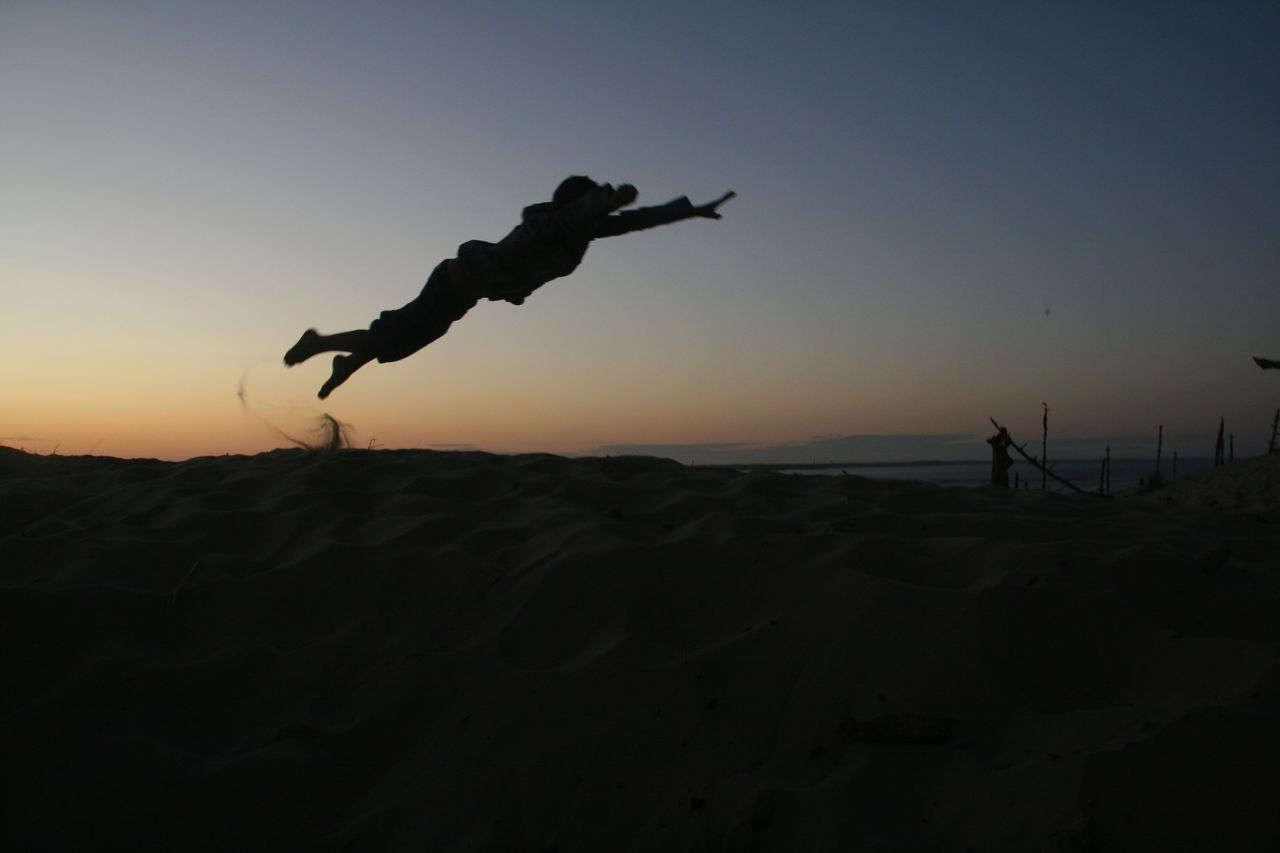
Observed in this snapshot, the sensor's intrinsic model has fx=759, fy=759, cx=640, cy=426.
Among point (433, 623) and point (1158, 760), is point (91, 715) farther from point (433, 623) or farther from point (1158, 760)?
point (1158, 760)

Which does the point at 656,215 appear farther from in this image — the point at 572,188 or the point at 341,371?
the point at 341,371

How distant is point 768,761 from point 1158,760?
0.80 m

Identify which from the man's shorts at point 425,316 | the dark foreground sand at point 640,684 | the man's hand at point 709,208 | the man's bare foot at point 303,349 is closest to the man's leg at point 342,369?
the man's bare foot at point 303,349

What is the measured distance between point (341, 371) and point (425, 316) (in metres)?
0.81

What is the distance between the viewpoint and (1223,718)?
165 centimetres

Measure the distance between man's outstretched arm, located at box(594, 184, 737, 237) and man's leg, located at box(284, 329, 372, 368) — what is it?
5.25ft

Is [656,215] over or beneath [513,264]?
over

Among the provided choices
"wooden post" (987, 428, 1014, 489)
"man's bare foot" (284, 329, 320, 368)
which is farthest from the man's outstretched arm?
"wooden post" (987, 428, 1014, 489)

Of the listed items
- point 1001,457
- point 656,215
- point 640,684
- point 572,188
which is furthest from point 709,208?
point 1001,457

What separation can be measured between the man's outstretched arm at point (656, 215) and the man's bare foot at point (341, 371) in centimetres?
177

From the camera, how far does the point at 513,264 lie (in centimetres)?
376

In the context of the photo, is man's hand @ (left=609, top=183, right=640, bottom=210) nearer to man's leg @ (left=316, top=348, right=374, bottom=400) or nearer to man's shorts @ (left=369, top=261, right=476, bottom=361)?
man's shorts @ (left=369, top=261, right=476, bottom=361)

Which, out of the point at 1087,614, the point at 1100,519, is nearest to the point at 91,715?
the point at 1087,614

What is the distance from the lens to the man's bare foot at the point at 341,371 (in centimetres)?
441
